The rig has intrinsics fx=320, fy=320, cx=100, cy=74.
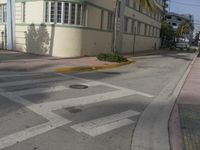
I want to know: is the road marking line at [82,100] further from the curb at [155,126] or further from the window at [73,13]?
the window at [73,13]

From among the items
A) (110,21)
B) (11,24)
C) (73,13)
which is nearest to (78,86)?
(73,13)

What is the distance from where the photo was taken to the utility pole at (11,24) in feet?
75.8

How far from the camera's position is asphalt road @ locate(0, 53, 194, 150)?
5.36 m

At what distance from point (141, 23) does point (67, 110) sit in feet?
108

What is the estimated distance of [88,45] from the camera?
22859mm

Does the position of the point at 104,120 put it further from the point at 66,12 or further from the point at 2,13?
the point at 2,13

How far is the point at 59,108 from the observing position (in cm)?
739

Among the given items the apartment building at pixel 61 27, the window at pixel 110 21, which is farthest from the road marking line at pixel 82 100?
the window at pixel 110 21

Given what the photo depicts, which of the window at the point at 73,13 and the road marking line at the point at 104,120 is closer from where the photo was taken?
the road marking line at the point at 104,120

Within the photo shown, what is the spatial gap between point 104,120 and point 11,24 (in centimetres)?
1839

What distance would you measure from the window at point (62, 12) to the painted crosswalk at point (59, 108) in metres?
10.5

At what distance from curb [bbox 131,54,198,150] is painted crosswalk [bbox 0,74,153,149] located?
1.17ft

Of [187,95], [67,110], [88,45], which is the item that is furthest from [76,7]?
[67,110]

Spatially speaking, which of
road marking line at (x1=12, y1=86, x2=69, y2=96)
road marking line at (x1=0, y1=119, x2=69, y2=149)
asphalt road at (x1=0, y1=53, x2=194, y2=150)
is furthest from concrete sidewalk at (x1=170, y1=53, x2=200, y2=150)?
road marking line at (x1=12, y1=86, x2=69, y2=96)
